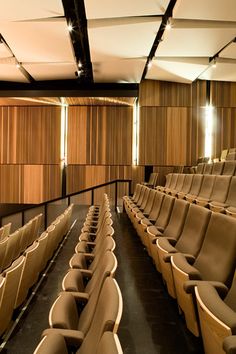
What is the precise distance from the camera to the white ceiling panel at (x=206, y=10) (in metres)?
2.11

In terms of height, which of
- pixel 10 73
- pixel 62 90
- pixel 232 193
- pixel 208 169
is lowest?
pixel 232 193

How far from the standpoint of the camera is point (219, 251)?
2.76ft

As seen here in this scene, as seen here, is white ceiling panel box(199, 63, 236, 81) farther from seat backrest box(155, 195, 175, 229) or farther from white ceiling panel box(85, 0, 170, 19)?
seat backrest box(155, 195, 175, 229)

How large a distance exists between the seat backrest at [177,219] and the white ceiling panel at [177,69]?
7.33 feet

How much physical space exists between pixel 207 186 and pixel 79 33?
163 centimetres

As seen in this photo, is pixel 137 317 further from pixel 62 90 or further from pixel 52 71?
pixel 62 90

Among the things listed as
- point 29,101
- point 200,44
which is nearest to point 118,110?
point 29,101

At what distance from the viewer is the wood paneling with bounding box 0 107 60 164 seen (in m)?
4.25

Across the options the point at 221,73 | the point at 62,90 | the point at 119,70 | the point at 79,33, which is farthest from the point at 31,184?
the point at 221,73

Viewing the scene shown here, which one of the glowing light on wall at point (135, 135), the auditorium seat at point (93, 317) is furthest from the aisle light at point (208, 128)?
the auditorium seat at point (93, 317)

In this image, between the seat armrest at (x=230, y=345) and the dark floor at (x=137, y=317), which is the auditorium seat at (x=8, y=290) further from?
the seat armrest at (x=230, y=345)

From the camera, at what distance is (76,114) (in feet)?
14.0

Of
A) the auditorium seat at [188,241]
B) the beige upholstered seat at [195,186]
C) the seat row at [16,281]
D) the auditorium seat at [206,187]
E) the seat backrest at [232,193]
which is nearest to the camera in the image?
the seat row at [16,281]

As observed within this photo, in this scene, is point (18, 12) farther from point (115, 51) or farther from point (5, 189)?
point (5, 189)
